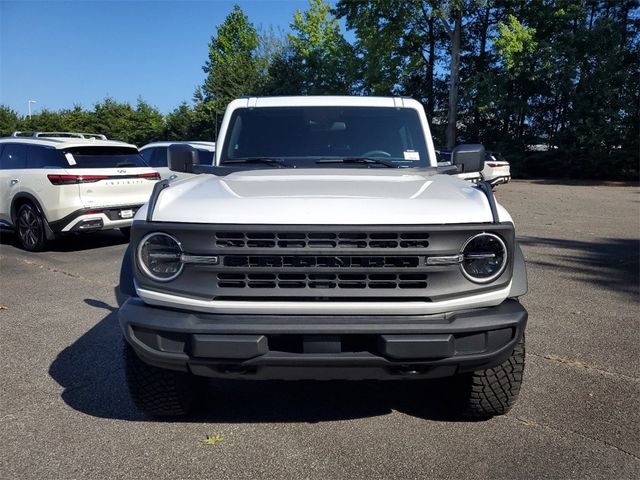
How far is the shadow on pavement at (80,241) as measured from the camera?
375 inches

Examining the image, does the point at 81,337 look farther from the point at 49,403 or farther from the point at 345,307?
the point at 345,307

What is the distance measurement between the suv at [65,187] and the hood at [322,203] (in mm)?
6103

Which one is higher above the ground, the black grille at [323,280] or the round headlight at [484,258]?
the round headlight at [484,258]

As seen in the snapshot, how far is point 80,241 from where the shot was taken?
33.7ft

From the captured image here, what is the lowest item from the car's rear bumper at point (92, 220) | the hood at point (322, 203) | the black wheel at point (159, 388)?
the black wheel at point (159, 388)

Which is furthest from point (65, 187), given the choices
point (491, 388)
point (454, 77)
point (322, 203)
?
point (454, 77)

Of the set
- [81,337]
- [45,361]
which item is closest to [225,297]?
[45,361]

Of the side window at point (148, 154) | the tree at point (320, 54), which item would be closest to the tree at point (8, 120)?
the tree at point (320, 54)

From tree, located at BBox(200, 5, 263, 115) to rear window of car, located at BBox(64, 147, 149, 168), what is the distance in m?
24.6

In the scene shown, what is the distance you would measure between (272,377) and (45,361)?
2458 millimetres

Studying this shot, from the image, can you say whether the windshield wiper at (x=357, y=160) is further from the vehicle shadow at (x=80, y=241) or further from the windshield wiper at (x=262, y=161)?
the vehicle shadow at (x=80, y=241)

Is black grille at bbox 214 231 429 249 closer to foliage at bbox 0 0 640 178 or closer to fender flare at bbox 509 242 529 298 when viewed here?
fender flare at bbox 509 242 529 298

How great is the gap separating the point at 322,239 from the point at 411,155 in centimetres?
178

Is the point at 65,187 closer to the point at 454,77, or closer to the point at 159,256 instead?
the point at 159,256
